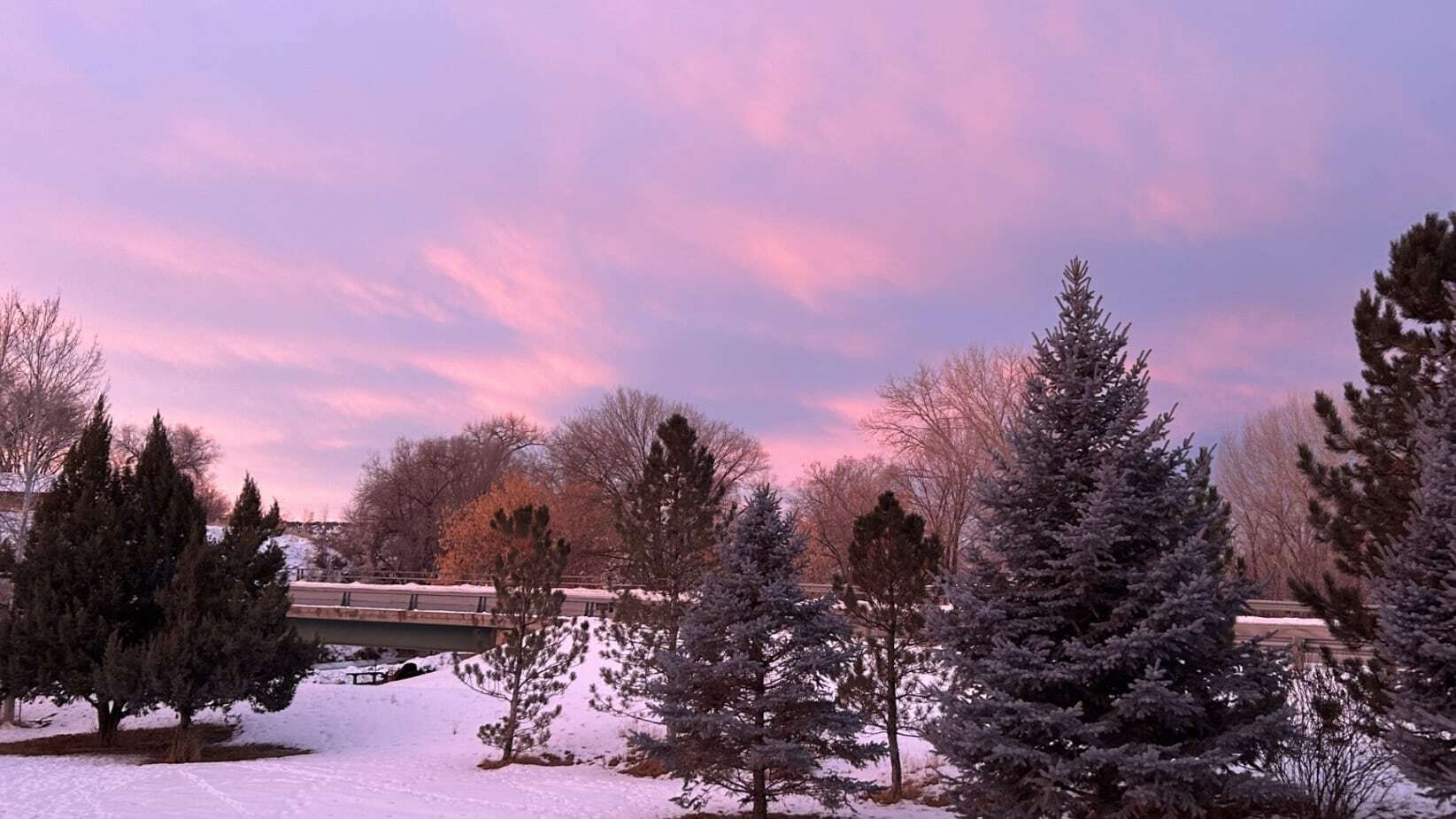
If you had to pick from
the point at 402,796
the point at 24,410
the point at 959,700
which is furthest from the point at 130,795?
the point at 24,410

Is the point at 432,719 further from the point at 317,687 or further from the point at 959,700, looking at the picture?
the point at 959,700

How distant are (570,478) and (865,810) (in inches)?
1704

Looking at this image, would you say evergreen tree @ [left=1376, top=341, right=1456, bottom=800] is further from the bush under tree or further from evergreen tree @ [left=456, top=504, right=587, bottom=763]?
evergreen tree @ [left=456, top=504, right=587, bottom=763]

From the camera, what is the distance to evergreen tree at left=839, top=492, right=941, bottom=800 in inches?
574

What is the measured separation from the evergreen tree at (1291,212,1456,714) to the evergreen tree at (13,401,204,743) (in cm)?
2056

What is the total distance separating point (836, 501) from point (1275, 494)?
68.7ft

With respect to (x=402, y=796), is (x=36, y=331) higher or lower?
higher

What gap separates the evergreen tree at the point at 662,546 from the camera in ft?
59.4

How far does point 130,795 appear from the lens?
46.6 ft

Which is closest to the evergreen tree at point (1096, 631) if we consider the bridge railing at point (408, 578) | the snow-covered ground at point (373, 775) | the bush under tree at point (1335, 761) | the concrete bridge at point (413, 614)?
the bush under tree at point (1335, 761)

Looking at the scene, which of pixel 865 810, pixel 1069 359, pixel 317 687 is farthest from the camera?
pixel 317 687

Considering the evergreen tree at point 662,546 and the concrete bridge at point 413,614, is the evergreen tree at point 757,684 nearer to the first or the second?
the evergreen tree at point 662,546

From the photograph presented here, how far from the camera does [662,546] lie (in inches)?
741

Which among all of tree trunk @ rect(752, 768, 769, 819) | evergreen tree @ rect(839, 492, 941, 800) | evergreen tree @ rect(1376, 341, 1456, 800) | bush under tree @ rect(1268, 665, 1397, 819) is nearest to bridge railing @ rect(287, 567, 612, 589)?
evergreen tree @ rect(839, 492, 941, 800)
